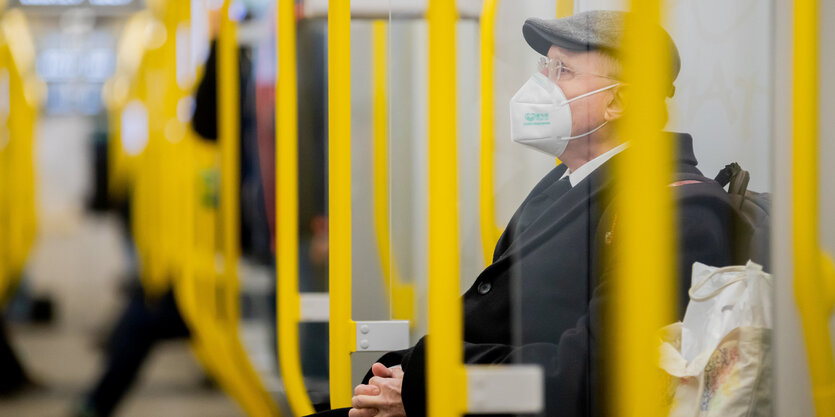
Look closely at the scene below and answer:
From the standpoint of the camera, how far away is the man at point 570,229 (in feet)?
3.59

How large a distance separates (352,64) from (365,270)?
0.39 meters

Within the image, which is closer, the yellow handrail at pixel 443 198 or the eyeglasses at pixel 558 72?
the yellow handrail at pixel 443 198

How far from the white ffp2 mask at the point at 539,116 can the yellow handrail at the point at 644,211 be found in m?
0.32

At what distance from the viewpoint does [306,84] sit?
259cm

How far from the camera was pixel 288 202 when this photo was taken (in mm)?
2031

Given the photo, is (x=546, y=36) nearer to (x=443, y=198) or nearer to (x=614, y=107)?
(x=614, y=107)

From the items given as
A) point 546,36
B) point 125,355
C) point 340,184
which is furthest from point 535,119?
point 125,355

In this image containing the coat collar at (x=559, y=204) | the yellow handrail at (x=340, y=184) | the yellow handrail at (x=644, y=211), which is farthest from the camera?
the yellow handrail at (x=340, y=184)

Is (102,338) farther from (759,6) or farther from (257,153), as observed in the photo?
(759,6)

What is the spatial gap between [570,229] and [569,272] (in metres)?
0.06

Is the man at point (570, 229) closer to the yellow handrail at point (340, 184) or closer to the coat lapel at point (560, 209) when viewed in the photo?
the coat lapel at point (560, 209)

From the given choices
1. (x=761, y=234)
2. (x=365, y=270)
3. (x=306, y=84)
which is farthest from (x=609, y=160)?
(x=306, y=84)

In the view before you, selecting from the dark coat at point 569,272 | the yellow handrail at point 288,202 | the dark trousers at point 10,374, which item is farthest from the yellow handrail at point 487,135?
the dark trousers at point 10,374

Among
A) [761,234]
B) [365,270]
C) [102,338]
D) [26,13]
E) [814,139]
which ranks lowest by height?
[102,338]
